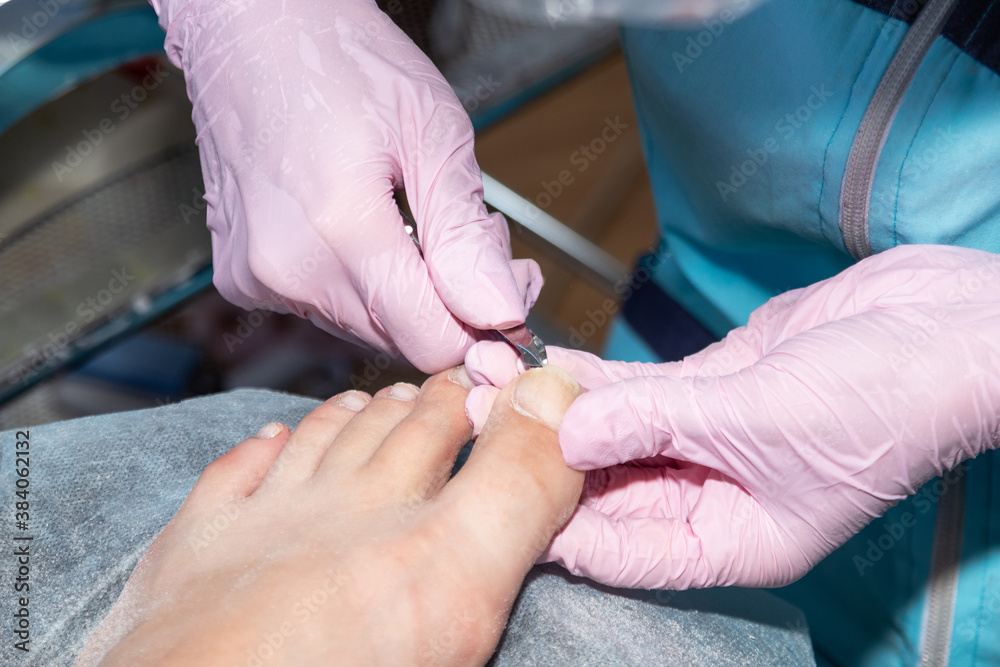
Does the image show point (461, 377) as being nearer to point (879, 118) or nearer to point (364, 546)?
point (364, 546)

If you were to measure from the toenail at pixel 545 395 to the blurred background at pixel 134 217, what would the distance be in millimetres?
626

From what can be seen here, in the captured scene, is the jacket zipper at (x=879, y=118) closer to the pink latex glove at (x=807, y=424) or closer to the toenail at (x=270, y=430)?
the pink latex glove at (x=807, y=424)

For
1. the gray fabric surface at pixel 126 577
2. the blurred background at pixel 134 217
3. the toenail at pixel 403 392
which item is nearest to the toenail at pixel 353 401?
the toenail at pixel 403 392

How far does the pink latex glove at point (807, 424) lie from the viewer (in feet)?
2.05

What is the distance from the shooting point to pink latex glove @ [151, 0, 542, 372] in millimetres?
744

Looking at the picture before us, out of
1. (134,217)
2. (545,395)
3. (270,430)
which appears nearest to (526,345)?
(545,395)

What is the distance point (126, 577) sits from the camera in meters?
0.70

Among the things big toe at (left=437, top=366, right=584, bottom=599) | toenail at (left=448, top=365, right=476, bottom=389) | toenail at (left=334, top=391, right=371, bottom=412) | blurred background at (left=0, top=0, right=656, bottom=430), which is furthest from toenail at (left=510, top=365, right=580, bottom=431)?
blurred background at (left=0, top=0, right=656, bottom=430)

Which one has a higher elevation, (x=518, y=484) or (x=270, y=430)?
(x=518, y=484)

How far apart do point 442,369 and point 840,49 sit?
556 millimetres

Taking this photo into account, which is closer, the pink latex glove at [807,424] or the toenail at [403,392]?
the pink latex glove at [807,424]

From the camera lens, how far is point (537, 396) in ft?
2.40

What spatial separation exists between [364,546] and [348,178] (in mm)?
389

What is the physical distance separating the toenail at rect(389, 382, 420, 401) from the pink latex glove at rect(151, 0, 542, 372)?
7 centimetres
